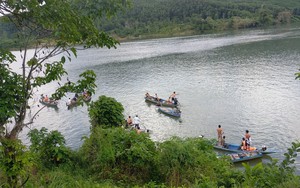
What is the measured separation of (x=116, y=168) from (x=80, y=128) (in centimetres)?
1631

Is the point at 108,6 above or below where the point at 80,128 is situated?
above

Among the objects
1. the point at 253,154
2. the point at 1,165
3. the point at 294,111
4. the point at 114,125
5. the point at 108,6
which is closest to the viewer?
the point at 1,165

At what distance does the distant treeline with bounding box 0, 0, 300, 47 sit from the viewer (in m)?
114

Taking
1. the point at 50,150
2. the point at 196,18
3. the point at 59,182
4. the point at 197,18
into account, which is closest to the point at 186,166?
the point at 59,182

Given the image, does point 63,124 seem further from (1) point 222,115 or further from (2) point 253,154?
(2) point 253,154

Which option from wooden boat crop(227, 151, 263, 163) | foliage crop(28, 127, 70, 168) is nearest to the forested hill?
wooden boat crop(227, 151, 263, 163)

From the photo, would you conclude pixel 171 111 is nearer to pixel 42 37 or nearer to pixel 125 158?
A: pixel 125 158

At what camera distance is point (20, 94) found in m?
6.05

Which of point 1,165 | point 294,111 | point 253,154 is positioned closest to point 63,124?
point 253,154

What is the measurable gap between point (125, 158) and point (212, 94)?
2379cm

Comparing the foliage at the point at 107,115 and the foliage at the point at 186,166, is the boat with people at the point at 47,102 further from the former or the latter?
the foliage at the point at 186,166

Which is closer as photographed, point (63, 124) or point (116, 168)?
point (116, 168)

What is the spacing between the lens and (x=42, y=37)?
6.81m

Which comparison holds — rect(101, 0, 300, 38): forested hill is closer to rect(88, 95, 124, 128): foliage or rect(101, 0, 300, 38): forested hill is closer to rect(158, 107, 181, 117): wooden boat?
rect(158, 107, 181, 117): wooden boat
